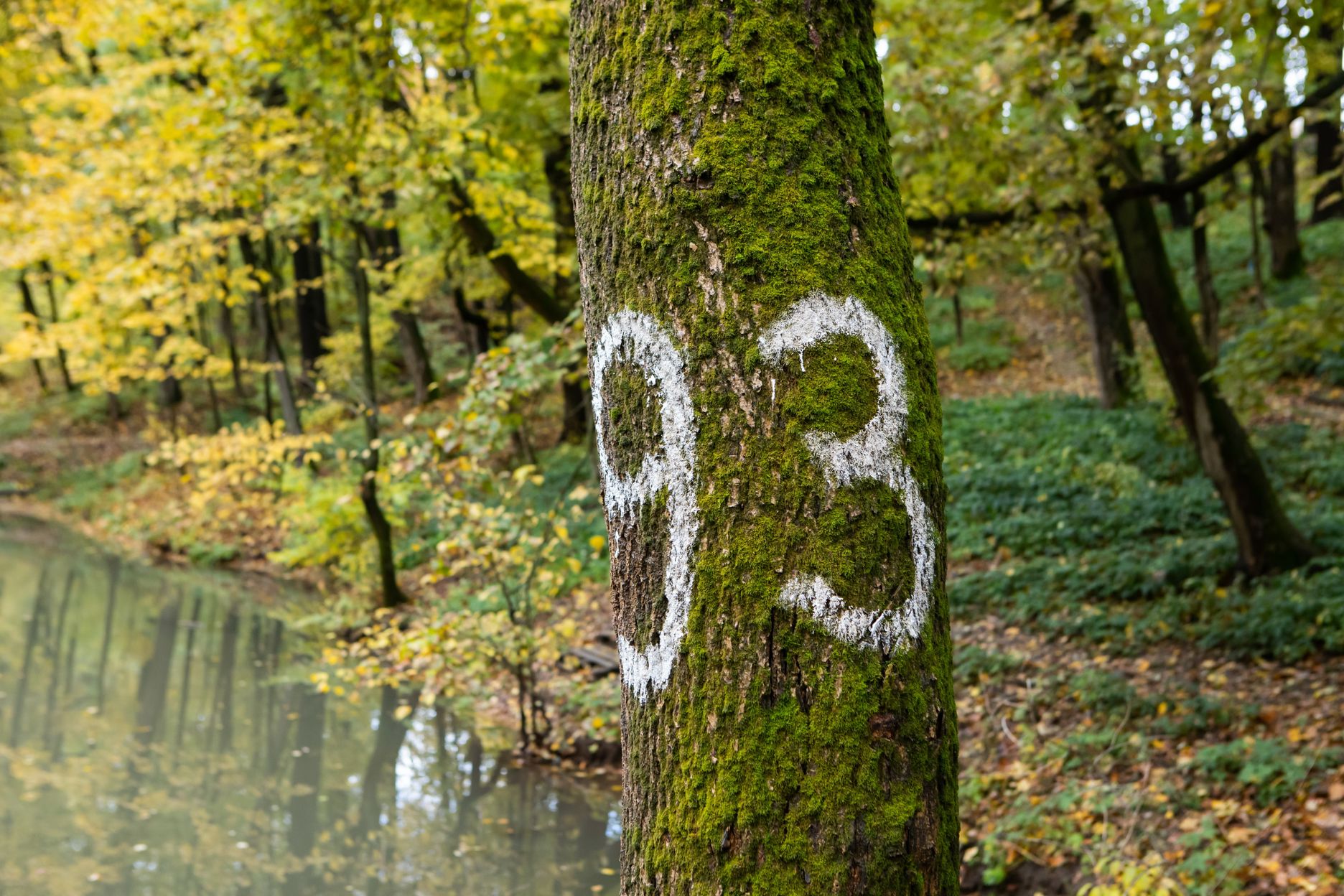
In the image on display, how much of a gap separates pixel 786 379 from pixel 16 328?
103 feet

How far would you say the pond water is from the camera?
575cm

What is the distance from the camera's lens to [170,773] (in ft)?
23.5

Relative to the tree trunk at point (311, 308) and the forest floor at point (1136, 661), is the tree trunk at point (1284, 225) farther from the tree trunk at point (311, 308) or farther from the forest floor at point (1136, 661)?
the tree trunk at point (311, 308)

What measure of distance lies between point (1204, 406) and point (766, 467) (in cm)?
709

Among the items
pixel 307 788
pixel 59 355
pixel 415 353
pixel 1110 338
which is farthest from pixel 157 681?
pixel 59 355

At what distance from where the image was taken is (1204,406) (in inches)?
282

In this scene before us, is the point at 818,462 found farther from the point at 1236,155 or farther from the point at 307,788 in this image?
the point at 307,788

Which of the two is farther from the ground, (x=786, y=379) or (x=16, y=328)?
(x=16, y=328)

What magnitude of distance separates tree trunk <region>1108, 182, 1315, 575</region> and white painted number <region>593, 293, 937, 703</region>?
21.9 ft

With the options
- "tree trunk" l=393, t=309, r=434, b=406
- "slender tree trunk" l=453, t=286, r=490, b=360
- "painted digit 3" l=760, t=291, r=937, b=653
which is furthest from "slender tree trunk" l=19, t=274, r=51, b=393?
"painted digit 3" l=760, t=291, r=937, b=653

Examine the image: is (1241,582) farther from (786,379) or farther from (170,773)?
(170,773)

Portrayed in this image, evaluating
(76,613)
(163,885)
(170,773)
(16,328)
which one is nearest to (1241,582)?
(163,885)

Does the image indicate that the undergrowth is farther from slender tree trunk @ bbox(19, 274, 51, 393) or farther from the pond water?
slender tree trunk @ bbox(19, 274, 51, 393)

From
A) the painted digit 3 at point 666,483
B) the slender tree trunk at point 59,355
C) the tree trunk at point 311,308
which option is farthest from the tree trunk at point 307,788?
the slender tree trunk at point 59,355
